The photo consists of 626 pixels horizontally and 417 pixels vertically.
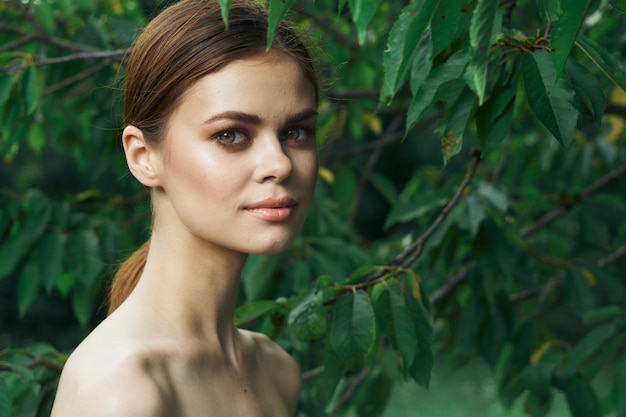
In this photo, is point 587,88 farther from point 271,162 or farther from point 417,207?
point 417,207

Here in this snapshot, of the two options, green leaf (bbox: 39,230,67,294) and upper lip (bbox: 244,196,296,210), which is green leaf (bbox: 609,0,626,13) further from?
green leaf (bbox: 39,230,67,294)

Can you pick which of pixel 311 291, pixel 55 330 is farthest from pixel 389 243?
pixel 55 330

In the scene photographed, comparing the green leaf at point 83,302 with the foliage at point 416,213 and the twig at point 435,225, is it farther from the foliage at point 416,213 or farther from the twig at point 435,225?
the twig at point 435,225

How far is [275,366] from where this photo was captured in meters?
1.76

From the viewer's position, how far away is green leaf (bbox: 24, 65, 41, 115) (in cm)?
231

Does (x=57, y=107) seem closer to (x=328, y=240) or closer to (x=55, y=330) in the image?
(x=328, y=240)

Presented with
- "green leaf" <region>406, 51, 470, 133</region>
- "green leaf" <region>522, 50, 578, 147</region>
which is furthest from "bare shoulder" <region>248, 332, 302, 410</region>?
"green leaf" <region>522, 50, 578, 147</region>

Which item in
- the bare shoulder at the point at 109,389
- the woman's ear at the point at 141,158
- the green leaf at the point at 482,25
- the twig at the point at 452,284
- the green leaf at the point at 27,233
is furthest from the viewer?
the twig at the point at 452,284

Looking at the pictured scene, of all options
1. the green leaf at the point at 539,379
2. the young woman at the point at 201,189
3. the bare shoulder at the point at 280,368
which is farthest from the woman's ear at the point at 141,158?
the green leaf at the point at 539,379

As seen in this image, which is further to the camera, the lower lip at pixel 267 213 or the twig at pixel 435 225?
the twig at pixel 435 225

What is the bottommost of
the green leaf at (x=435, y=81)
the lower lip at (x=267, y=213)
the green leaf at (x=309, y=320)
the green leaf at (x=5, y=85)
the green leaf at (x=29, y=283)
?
the green leaf at (x=29, y=283)

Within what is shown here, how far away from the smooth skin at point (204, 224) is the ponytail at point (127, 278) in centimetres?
17

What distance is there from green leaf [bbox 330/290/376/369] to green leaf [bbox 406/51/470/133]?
1.39 feet

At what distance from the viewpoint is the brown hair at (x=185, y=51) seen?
1.44 m
